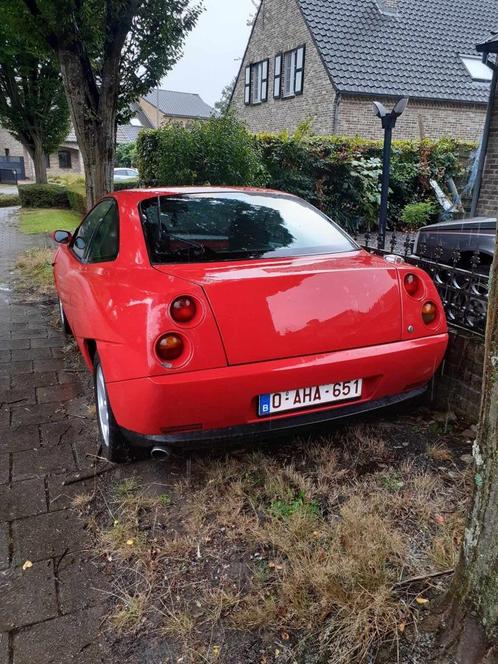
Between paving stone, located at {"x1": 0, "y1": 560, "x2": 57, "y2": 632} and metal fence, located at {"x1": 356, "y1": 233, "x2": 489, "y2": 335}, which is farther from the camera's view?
metal fence, located at {"x1": 356, "y1": 233, "x2": 489, "y2": 335}

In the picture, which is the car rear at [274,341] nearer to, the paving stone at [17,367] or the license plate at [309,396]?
the license plate at [309,396]

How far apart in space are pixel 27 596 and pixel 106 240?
2.15 metres

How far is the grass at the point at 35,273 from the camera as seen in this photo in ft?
24.9

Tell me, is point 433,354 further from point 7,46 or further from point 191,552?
point 7,46

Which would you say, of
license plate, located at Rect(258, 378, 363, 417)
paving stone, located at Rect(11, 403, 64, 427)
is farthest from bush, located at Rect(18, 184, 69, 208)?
license plate, located at Rect(258, 378, 363, 417)

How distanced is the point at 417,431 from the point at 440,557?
46.9 inches

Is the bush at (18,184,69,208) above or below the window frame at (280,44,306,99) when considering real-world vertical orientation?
below

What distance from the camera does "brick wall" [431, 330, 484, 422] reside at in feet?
10.4

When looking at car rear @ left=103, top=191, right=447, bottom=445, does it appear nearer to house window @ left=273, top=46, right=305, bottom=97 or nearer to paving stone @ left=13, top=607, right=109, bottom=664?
paving stone @ left=13, top=607, right=109, bottom=664

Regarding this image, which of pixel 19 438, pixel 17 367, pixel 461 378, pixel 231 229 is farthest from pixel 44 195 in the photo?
pixel 461 378

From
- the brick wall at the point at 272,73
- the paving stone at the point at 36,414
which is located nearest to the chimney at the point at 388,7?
the brick wall at the point at 272,73

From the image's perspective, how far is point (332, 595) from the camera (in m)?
1.91

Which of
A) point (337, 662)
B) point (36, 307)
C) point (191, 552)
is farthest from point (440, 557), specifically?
point (36, 307)

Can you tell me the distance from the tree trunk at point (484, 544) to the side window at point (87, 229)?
3002 millimetres
